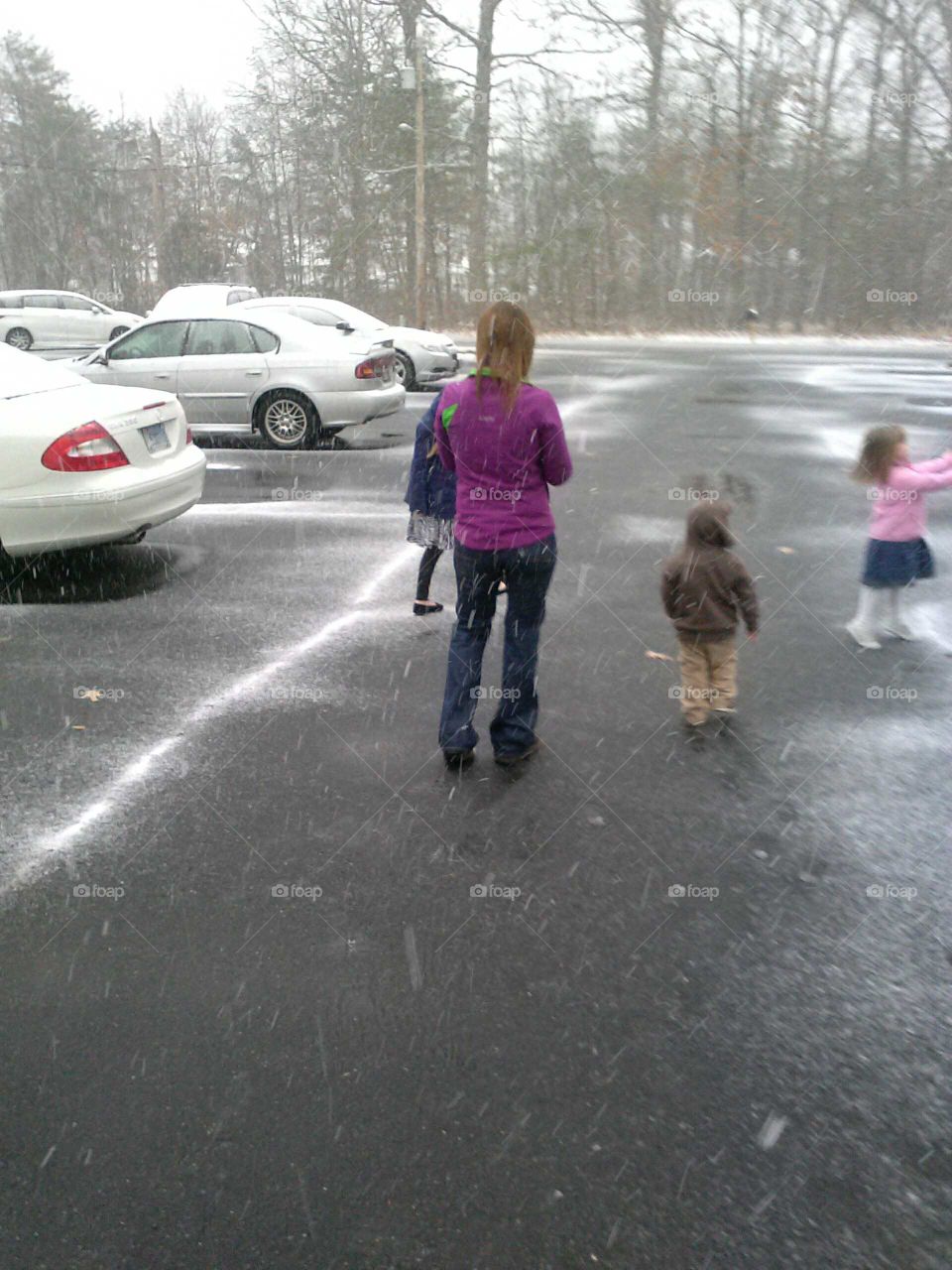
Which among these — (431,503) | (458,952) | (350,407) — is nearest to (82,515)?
(431,503)

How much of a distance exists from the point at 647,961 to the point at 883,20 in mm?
35901

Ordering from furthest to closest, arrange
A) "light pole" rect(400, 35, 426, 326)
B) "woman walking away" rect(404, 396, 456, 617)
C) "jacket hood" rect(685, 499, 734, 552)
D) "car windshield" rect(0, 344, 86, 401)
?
1. "light pole" rect(400, 35, 426, 326)
2. "car windshield" rect(0, 344, 86, 401)
3. "woman walking away" rect(404, 396, 456, 617)
4. "jacket hood" rect(685, 499, 734, 552)

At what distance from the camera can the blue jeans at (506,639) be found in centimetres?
426

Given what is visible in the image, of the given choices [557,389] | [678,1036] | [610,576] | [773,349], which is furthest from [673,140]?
[678,1036]

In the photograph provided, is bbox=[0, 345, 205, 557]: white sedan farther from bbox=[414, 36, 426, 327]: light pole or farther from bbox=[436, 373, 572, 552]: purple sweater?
bbox=[414, 36, 426, 327]: light pole

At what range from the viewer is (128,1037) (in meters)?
2.77

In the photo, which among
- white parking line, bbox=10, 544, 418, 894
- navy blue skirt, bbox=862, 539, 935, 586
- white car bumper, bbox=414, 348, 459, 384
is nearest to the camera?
white parking line, bbox=10, 544, 418, 894

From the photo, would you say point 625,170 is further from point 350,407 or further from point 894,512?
point 894,512

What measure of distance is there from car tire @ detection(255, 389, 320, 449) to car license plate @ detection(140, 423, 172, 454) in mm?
5317

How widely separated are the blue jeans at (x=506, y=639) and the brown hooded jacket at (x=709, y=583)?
2.51 ft

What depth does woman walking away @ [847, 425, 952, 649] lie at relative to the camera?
5.68 meters

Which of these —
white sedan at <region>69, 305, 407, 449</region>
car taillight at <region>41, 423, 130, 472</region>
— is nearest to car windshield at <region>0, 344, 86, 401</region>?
car taillight at <region>41, 423, 130, 472</region>

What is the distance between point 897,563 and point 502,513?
2.74 meters

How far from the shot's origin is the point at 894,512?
19.1 ft
